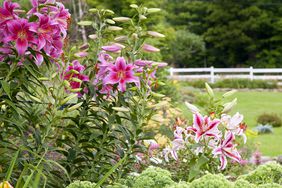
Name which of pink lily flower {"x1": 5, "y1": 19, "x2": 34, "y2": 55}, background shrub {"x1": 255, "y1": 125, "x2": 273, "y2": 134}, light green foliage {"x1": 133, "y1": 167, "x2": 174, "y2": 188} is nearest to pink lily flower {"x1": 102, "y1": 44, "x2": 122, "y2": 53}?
pink lily flower {"x1": 5, "y1": 19, "x2": 34, "y2": 55}

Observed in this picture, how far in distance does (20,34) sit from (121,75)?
51cm

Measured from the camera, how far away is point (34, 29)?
2.72 m

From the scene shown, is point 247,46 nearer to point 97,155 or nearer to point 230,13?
point 230,13

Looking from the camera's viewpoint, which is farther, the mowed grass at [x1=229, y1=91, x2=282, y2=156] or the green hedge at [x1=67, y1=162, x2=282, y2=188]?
the mowed grass at [x1=229, y1=91, x2=282, y2=156]

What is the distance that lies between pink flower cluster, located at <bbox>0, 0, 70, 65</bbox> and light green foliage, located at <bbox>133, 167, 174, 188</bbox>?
0.74 meters

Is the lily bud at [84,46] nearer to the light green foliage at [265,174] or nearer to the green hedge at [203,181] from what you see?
the green hedge at [203,181]

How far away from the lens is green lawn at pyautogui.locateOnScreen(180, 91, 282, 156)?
33.6ft

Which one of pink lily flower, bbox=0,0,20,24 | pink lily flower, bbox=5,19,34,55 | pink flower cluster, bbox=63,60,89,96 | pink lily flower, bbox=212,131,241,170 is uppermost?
pink lily flower, bbox=0,0,20,24

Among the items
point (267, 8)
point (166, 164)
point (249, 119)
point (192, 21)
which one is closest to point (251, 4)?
point (267, 8)

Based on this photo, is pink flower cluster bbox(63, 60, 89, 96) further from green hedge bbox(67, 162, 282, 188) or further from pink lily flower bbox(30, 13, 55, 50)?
green hedge bbox(67, 162, 282, 188)

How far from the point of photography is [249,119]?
14484mm

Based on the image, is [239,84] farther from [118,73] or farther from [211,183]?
[211,183]

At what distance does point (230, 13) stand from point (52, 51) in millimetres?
31144

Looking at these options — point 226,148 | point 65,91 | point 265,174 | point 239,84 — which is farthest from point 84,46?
point 239,84
